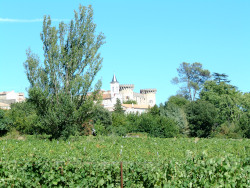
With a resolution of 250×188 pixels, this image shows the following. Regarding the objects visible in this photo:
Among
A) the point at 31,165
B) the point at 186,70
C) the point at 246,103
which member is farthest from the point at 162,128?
the point at 31,165

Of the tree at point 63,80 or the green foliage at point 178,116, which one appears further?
the green foliage at point 178,116

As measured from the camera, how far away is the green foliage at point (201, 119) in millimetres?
55406

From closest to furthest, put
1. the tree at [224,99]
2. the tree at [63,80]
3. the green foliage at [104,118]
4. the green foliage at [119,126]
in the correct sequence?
1. the tree at [63,80]
2. the green foliage at [119,126]
3. the green foliage at [104,118]
4. the tree at [224,99]

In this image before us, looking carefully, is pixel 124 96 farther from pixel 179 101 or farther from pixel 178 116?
pixel 178 116

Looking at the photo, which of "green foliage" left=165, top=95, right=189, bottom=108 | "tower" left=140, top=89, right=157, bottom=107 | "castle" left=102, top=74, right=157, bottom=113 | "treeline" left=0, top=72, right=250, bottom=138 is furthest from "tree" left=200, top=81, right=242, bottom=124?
"tower" left=140, top=89, right=157, bottom=107

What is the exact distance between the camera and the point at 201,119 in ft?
183

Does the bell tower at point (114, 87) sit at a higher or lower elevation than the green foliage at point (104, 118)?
higher

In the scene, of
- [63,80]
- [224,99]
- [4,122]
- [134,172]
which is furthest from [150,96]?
[134,172]

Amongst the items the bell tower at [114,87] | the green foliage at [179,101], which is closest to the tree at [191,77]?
the green foliage at [179,101]

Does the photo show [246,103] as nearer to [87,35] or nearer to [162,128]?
[162,128]

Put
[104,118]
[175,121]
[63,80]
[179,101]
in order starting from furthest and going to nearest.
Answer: [179,101] → [175,121] → [104,118] → [63,80]

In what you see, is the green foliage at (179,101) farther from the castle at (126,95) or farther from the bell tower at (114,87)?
the bell tower at (114,87)

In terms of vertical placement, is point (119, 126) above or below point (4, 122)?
below

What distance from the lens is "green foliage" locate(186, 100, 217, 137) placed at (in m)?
55.4
